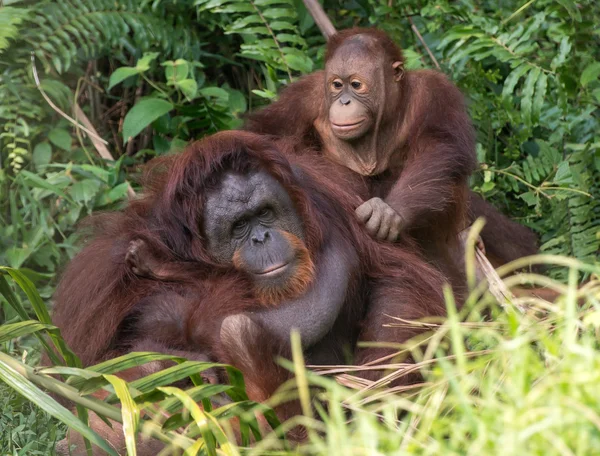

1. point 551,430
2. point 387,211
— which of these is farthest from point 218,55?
point 551,430

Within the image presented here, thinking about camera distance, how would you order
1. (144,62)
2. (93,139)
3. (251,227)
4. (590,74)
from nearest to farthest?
1. (251,227)
2. (590,74)
3. (144,62)
4. (93,139)

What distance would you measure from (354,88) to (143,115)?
1.22 meters

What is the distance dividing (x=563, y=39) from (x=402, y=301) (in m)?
1.84

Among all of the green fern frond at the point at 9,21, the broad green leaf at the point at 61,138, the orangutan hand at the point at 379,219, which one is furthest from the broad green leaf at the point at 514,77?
the green fern frond at the point at 9,21

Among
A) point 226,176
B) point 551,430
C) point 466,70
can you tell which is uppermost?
point 551,430

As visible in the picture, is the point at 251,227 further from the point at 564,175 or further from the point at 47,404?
the point at 564,175

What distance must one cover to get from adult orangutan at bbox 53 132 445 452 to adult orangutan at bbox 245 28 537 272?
581 mm

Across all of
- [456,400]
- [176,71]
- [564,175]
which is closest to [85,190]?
[176,71]

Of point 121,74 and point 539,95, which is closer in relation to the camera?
point 539,95

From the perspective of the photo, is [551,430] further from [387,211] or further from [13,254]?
[13,254]

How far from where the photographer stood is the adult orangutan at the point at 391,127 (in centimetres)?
379

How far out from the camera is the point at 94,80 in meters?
5.33

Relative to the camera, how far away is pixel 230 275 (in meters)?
3.05

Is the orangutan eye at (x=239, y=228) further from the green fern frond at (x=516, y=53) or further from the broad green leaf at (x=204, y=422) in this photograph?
the green fern frond at (x=516, y=53)
